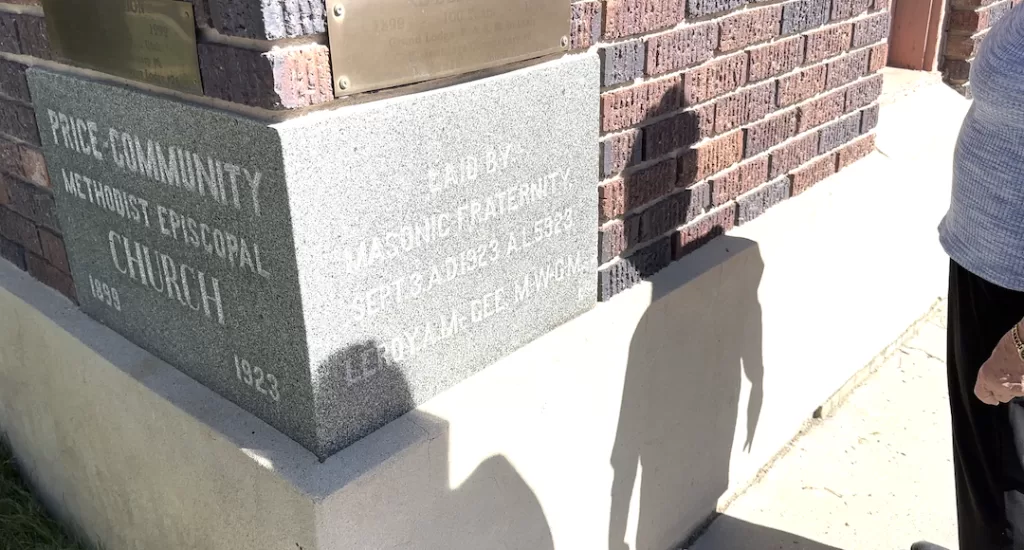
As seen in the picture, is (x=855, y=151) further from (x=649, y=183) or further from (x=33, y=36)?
(x=33, y=36)

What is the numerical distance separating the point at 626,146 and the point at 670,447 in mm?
896

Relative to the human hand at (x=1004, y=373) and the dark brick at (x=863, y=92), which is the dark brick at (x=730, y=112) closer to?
the dark brick at (x=863, y=92)

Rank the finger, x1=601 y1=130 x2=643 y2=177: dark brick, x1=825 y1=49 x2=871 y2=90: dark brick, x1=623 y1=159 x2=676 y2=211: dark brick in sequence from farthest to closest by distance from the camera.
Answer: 1. x1=825 y1=49 x2=871 y2=90: dark brick
2. x1=623 y1=159 x2=676 y2=211: dark brick
3. x1=601 y1=130 x2=643 y2=177: dark brick
4. the finger

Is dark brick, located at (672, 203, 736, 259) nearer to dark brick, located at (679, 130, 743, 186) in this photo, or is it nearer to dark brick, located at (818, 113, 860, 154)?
dark brick, located at (679, 130, 743, 186)

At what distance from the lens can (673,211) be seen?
8.02ft

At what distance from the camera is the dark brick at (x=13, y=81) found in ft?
6.93

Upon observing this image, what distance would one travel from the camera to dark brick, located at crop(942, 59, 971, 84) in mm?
4449

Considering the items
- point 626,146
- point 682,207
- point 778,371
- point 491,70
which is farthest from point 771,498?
point 491,70

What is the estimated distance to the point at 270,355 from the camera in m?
1.64

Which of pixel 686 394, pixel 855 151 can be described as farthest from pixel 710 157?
pixel 855 151

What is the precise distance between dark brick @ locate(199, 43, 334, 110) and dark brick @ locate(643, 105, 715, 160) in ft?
3.39

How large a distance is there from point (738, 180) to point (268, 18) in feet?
5.70

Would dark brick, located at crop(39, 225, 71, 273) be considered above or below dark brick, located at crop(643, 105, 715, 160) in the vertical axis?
below

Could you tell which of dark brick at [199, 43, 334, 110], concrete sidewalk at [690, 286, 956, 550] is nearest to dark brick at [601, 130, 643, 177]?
dark brick at [199, 43, 334, 110]
